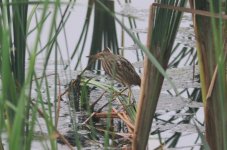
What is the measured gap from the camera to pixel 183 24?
586 centimetres

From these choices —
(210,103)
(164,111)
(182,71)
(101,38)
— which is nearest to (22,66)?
(210,103)

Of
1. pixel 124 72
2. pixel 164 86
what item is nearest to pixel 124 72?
pixel 124 72

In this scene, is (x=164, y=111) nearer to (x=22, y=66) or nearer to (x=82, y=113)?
(x=82, y=113)

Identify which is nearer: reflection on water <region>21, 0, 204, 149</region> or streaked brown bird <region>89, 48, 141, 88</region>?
reflection on water <region>21, 0, 204, 149</region>

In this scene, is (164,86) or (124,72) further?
(164,86)

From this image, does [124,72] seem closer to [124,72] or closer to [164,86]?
[124,72]

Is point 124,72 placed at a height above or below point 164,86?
above

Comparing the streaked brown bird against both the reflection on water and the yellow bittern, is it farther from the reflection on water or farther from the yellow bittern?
the reflection on water

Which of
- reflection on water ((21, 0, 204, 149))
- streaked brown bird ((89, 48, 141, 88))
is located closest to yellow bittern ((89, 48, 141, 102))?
streaked brown bird ((89, 48, 141, 88))

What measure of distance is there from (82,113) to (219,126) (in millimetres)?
1378

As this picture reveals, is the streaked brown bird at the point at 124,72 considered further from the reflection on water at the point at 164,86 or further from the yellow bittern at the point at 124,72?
the reflection on water at the point at 164,86

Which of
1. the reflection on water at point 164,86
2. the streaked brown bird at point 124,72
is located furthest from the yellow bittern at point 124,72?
the reflection on water at point 164,86

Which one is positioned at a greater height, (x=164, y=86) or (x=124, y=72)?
(x=124, y=72)

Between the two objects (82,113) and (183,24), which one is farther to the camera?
(183,24)
